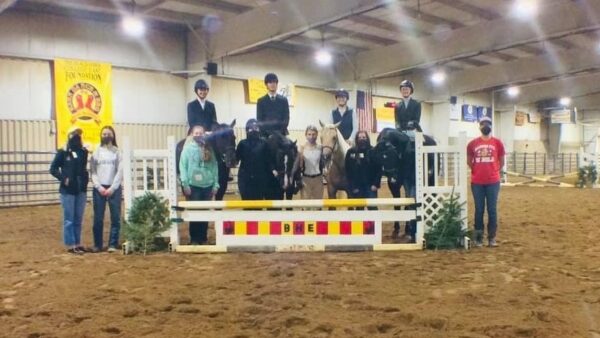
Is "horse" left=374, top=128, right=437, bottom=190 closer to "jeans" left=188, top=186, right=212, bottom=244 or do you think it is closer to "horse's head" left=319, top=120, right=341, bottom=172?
"horse's head" left=319, top=120, right=341, bottom=172

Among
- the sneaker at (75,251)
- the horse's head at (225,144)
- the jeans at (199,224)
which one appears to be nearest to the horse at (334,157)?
the horse's head at (225,144)

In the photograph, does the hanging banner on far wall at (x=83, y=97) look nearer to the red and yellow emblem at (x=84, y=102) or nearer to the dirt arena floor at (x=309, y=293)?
the red and yellow emblem at (x=84, y=102)

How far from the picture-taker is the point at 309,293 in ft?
14.3

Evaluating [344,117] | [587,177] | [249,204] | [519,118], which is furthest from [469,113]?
[249,204]

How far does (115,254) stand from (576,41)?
62.2ft

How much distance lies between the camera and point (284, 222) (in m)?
6.26

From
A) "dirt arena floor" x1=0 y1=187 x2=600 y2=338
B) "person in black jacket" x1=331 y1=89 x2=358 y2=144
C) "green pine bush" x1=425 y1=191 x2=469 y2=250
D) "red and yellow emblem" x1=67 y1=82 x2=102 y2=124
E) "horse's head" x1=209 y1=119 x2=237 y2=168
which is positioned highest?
"red and yellow emblem" x1=67 y1=82 x2=102 y2=124

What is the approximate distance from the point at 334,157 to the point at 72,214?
339cm

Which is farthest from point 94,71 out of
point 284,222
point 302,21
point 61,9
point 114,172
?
point 284,222

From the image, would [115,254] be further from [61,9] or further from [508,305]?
[61,9]

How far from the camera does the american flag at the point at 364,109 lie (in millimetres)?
A: 20703

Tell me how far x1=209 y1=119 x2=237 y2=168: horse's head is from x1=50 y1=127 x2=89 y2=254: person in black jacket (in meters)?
1.55

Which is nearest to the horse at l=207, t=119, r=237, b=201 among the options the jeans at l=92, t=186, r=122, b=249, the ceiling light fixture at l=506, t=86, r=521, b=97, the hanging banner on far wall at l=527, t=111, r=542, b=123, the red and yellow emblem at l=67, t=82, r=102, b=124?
the jeans at l=92, t=186, r=122, b=249

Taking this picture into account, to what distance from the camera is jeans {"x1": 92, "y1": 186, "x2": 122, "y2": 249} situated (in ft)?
21.1
